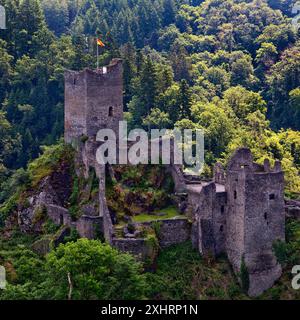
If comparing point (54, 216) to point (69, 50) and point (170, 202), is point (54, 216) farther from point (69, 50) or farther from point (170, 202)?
point (69, 50)

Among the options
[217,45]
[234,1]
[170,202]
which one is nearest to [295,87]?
[217,45]

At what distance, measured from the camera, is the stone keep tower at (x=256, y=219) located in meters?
49.1

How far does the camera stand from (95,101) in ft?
185

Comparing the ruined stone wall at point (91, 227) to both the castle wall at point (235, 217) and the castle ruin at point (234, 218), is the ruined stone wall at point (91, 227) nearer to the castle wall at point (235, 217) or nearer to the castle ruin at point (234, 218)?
the castle ruin at point (234, 218)

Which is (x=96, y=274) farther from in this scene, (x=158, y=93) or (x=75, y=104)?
(x=158, y=93)

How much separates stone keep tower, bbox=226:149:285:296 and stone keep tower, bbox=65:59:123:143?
976cm

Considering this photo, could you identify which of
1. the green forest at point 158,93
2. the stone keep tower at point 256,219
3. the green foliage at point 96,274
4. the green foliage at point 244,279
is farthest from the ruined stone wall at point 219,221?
the green foliage at point 96,274

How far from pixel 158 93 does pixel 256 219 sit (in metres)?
29.4

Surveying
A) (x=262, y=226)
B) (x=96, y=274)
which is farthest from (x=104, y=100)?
(x=96, y=274)

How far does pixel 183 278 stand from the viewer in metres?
49.6

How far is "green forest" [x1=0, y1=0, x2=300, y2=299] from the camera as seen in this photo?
159ft

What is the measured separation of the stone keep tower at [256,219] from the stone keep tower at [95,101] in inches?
384

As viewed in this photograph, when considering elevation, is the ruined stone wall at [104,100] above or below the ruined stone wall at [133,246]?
above

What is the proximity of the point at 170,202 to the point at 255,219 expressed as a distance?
6.02 m
